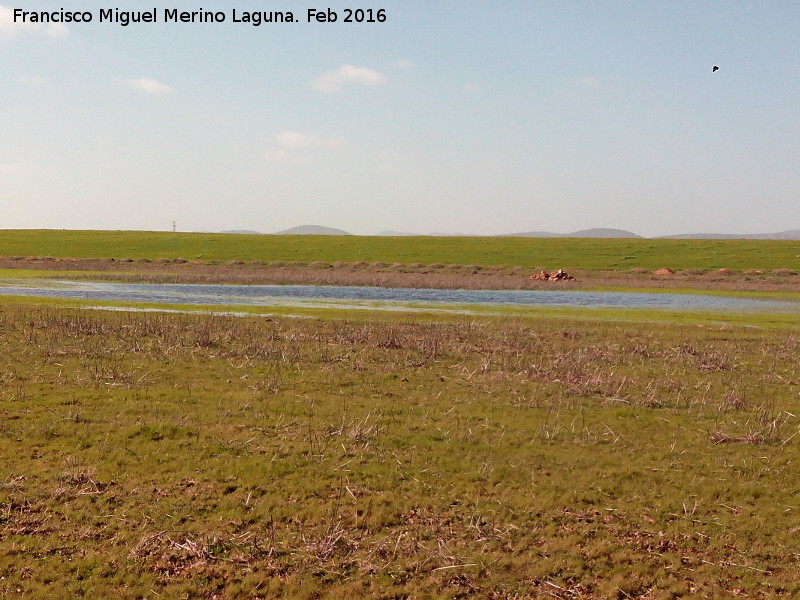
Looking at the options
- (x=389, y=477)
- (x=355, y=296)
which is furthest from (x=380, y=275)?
(x=389, y=477)

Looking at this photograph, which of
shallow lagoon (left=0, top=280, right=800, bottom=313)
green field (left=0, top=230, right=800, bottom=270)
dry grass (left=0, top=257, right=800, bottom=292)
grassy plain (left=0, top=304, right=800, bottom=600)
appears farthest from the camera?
green field (left=0, top=230, right=800, bottom=270)

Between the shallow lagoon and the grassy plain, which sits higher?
the shallow lagoon

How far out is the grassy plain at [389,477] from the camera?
29.0ft

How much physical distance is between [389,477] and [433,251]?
94.5m

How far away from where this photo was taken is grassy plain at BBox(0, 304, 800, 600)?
29.0ft

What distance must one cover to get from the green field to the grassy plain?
72.5 metres

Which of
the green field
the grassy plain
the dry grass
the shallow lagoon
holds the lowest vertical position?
the grassy plain

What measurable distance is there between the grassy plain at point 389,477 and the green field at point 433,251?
238 feet

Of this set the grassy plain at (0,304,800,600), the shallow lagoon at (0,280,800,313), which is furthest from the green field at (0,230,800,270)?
the grassy plain at (0,304,800,600)

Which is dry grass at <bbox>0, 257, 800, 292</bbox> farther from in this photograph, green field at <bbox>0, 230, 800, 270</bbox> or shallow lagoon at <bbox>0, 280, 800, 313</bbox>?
green field at <bbox>0, 230, 800, 270</bbox>

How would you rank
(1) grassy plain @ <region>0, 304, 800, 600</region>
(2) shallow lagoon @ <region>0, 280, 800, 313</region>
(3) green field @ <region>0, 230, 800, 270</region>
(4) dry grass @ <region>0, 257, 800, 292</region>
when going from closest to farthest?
(1) grassy plain @ <region>0, 304, 800, 600</region> → (2) shallow lagoon @ <region>0, 280, 800, 313</region> → (4) dry grass @ <region>0, 257, 800, 292</region> → (3) green field @ <region>0, 230, 800, 270</region>

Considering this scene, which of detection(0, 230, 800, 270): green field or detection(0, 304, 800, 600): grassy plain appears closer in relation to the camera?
detection(0, 304, 800, 600): grassy plain

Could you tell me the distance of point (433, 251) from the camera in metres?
106

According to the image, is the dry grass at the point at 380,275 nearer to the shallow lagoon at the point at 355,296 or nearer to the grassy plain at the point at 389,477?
the shallow lagoon at the point at 355,296
